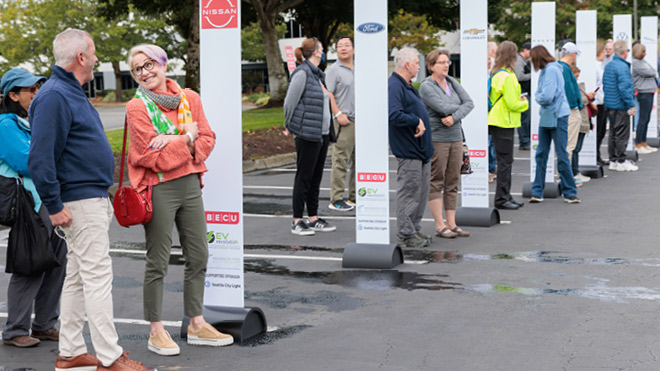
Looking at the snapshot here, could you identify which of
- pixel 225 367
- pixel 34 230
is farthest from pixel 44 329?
pixel 225 367

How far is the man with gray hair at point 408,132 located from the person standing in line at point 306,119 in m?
1.46

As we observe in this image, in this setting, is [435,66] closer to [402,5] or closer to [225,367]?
[225,367]

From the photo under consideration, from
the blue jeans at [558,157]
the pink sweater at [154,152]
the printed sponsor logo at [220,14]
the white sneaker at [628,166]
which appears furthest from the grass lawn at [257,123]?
the pink sweater at [154,152]

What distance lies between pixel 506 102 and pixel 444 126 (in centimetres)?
217

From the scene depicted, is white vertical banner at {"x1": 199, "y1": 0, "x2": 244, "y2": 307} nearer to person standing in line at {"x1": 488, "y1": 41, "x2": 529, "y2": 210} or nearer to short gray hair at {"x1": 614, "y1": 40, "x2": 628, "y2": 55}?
person standing in line at {"x1": 488, "y1": 41, "x2": 529, "y2": 210}

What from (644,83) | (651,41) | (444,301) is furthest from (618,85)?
(444,301)

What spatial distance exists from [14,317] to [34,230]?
2.18ft

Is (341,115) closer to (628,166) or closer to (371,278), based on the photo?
(371,278)

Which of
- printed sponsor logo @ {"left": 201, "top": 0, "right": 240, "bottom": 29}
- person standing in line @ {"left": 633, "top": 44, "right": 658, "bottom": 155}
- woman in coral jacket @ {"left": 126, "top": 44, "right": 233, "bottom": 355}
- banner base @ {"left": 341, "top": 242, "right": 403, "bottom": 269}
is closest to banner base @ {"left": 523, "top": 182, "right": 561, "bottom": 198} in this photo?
banner base @ {"left": 341, "top": 242, "right": 403, "bottom": 269}

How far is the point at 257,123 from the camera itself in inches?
955

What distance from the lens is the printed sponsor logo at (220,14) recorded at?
593cm

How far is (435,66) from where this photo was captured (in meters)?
9.52

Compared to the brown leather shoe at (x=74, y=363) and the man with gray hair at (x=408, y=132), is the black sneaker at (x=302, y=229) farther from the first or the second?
the brown leather shoe at (x=74, y=363)

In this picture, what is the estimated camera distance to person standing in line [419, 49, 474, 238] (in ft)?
31.2
